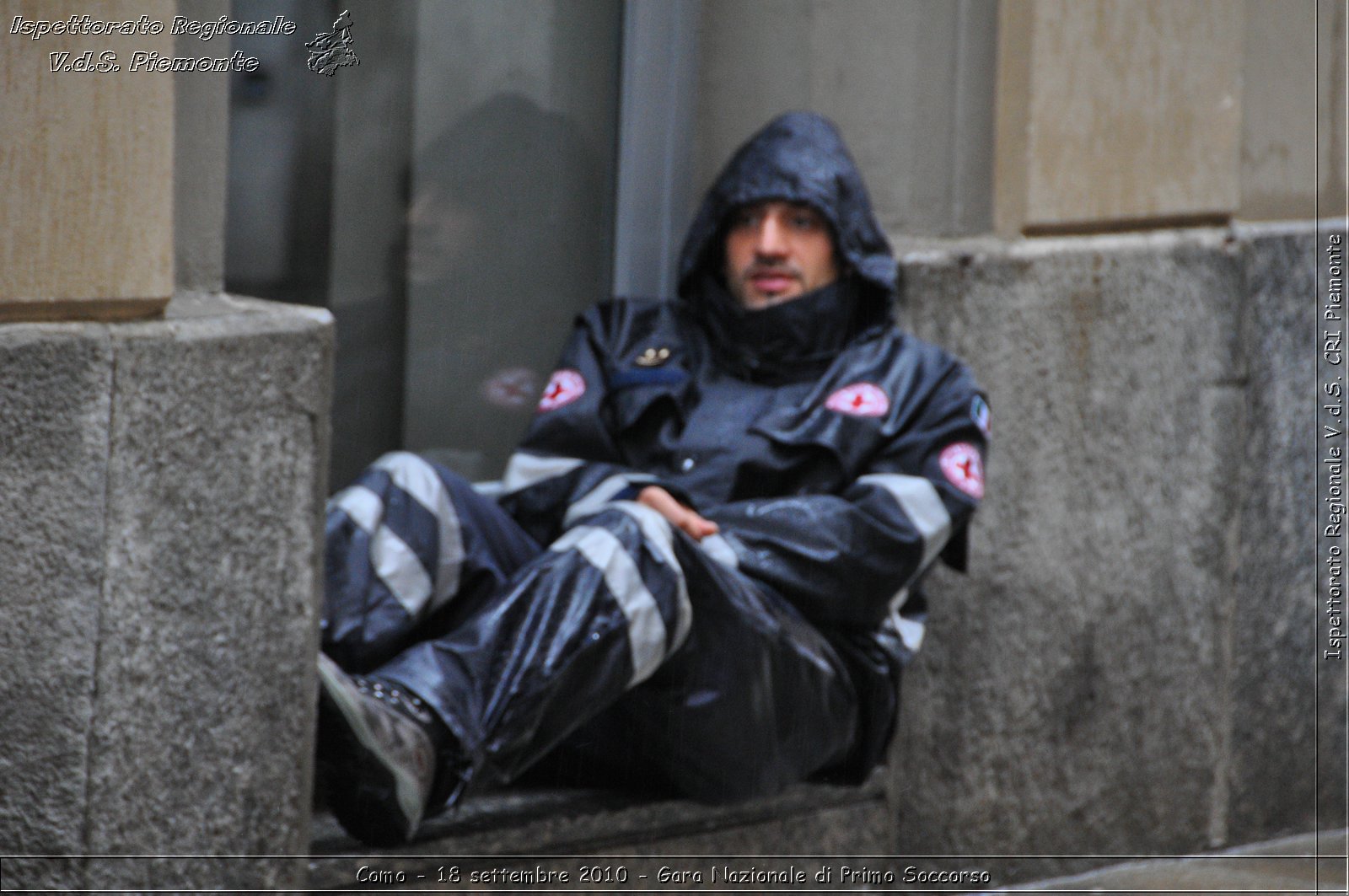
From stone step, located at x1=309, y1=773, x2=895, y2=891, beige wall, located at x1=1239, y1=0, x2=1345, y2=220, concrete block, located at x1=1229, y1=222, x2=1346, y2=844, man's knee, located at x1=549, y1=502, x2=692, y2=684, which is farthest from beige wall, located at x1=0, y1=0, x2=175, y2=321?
beige wall, located at x1=1239, y1=0, x2=1345, y2=220

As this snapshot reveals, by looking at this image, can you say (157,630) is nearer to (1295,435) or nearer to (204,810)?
(204,810)

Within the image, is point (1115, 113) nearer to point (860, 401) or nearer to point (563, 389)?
point (860, 401)

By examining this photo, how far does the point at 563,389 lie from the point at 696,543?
0.76 metres

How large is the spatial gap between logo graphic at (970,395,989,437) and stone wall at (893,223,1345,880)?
0.39 meters

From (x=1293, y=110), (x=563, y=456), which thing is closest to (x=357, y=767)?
(x=563, y=456)

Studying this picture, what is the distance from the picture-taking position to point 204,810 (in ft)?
9.23

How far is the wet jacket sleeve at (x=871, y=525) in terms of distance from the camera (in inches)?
138

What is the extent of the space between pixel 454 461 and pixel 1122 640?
180 cm

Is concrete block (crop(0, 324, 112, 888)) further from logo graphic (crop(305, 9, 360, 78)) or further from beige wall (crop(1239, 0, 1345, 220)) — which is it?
beige wall (crop(1239, 0, 1345, 220))

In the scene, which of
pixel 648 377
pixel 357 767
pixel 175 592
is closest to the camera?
pixel 175 592

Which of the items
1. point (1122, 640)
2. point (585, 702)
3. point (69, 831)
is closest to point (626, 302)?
point (585, 702)

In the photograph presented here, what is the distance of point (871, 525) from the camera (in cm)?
352

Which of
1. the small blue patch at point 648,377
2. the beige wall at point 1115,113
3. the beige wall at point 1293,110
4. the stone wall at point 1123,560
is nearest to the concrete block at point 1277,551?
the stone wall at point 1123,560

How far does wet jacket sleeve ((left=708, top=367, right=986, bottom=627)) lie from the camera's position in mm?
3498
